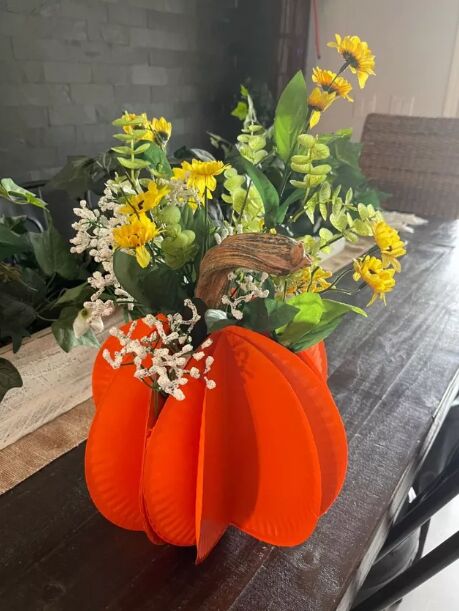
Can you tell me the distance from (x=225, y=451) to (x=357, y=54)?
0.39m

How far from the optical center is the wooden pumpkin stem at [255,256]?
347 mm

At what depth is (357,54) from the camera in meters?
0.49

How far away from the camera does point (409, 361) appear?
2.75 ft

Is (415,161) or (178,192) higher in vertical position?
(178,192)

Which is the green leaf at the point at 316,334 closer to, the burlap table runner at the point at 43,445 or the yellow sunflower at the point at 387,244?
the yellow sunflower at the point at 387,244

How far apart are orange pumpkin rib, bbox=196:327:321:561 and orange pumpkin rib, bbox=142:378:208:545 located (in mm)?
14

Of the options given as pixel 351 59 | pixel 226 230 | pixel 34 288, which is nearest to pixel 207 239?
pixel 226 230

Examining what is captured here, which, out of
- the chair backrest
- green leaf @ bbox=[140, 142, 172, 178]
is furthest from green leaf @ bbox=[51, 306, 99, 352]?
the chair backrest

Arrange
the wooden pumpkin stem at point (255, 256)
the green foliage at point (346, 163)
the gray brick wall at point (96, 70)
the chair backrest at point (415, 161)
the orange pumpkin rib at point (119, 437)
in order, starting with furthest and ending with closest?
the gray brick wall at point (96, 70), the chair backrest at point (415, 161), the green foliage at point (346, 163), the orange pumpkin rib at point (119, 437), the wooden pumpkin stem at point (255, 256)

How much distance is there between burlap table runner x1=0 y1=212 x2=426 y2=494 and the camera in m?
0.58

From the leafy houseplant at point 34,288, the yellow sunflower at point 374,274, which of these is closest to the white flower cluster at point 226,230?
the yellow sunflower at point 374,274

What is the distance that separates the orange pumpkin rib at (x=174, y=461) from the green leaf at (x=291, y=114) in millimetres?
229

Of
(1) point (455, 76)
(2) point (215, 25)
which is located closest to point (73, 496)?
(2) point (215, 25)

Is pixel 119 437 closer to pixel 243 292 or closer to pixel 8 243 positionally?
pixel 243 292
